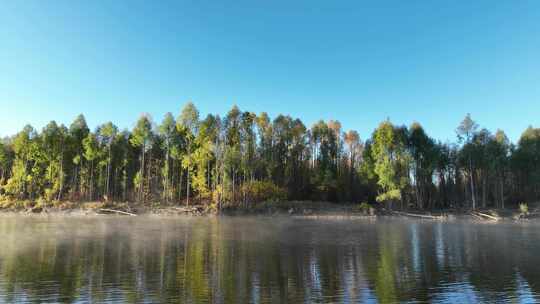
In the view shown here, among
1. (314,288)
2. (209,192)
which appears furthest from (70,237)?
(209,192)

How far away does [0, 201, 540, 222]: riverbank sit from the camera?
7000cm

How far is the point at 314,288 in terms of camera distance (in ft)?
52.1

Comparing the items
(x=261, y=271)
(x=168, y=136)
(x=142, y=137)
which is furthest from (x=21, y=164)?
(x=261, y=271)

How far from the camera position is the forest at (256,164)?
77.6 metres

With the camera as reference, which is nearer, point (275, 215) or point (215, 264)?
point (215, 264)

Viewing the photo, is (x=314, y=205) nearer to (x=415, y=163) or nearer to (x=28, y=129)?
(x=415, y=163)

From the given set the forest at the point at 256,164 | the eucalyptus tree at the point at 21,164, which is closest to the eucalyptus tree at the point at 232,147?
the forest at the point at 256,164

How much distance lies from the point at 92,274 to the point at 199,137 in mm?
61104

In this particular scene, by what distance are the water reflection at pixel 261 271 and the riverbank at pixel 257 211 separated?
4043 centimetres

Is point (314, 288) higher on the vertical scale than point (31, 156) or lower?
lower

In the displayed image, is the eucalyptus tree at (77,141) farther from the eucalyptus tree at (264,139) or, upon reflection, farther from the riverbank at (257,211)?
the eucalyptus tree at (264,139)

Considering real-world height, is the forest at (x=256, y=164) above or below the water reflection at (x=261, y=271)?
above

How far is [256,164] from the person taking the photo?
258 ft

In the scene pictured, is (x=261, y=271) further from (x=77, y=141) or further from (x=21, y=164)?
(x=21, y=164)
